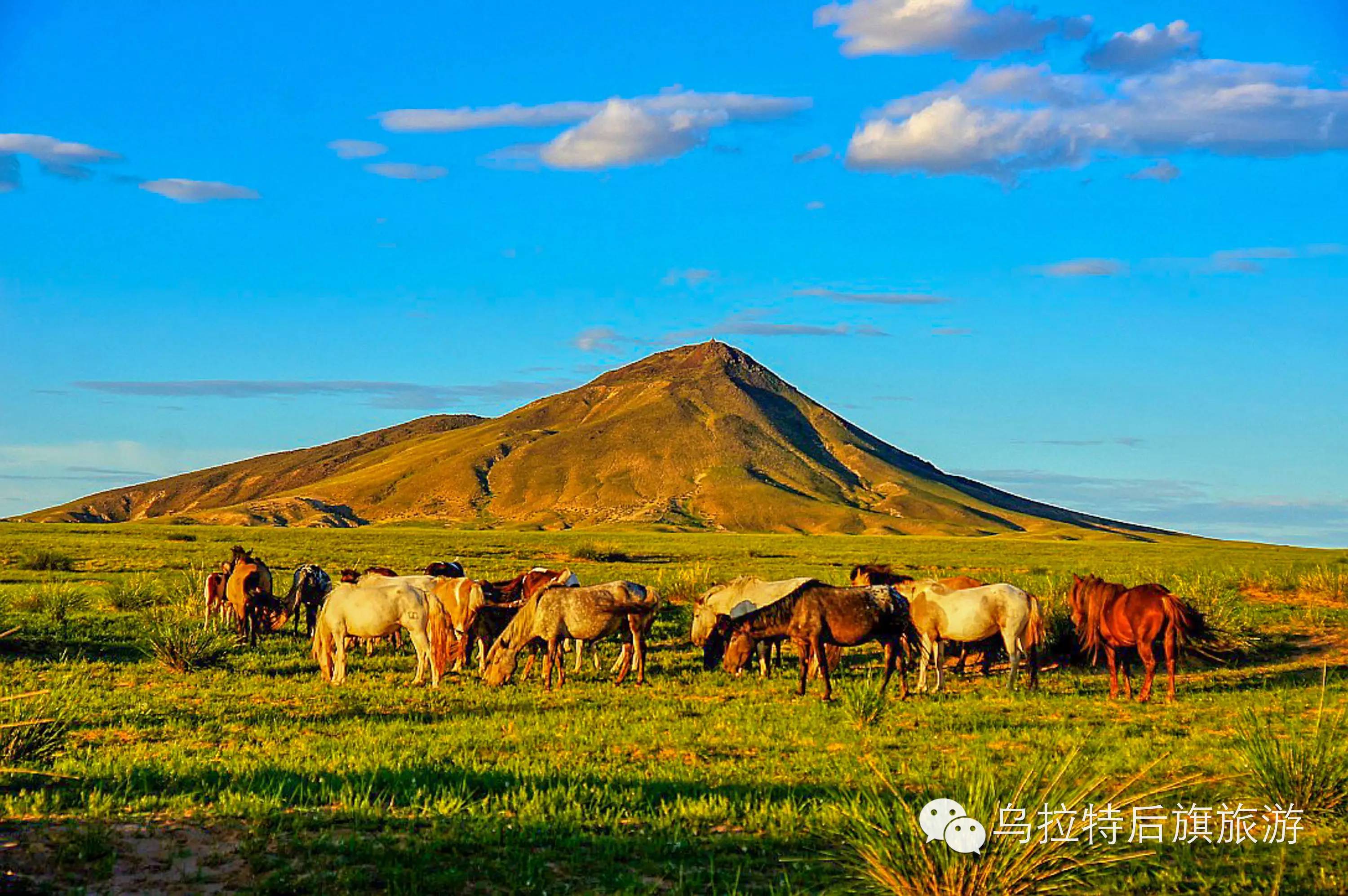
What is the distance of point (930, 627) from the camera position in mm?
18422

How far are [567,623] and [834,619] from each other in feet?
14.9

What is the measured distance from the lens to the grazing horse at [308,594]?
25438 mm

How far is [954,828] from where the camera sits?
7.36 metres

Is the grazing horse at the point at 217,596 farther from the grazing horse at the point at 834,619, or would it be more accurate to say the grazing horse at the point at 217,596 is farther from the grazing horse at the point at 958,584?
the grazing horse at the point at 958,584

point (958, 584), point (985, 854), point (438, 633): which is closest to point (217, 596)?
point (438, 633)

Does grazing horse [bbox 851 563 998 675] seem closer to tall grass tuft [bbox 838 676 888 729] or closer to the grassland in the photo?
the grassland

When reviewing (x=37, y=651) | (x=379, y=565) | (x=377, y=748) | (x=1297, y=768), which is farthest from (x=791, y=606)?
(x=379, y=565)

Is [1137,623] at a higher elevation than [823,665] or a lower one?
higher

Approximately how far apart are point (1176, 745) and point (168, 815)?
11243 millimetres

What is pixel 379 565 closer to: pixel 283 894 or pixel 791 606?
pixel 791 606

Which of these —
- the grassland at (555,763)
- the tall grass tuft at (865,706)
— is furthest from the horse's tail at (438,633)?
the tall grass tuft at (865,706)

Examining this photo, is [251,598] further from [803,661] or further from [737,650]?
[803,661]

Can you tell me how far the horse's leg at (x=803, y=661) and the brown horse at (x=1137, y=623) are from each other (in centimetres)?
476

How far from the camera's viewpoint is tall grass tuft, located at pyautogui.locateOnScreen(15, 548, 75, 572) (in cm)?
4631
